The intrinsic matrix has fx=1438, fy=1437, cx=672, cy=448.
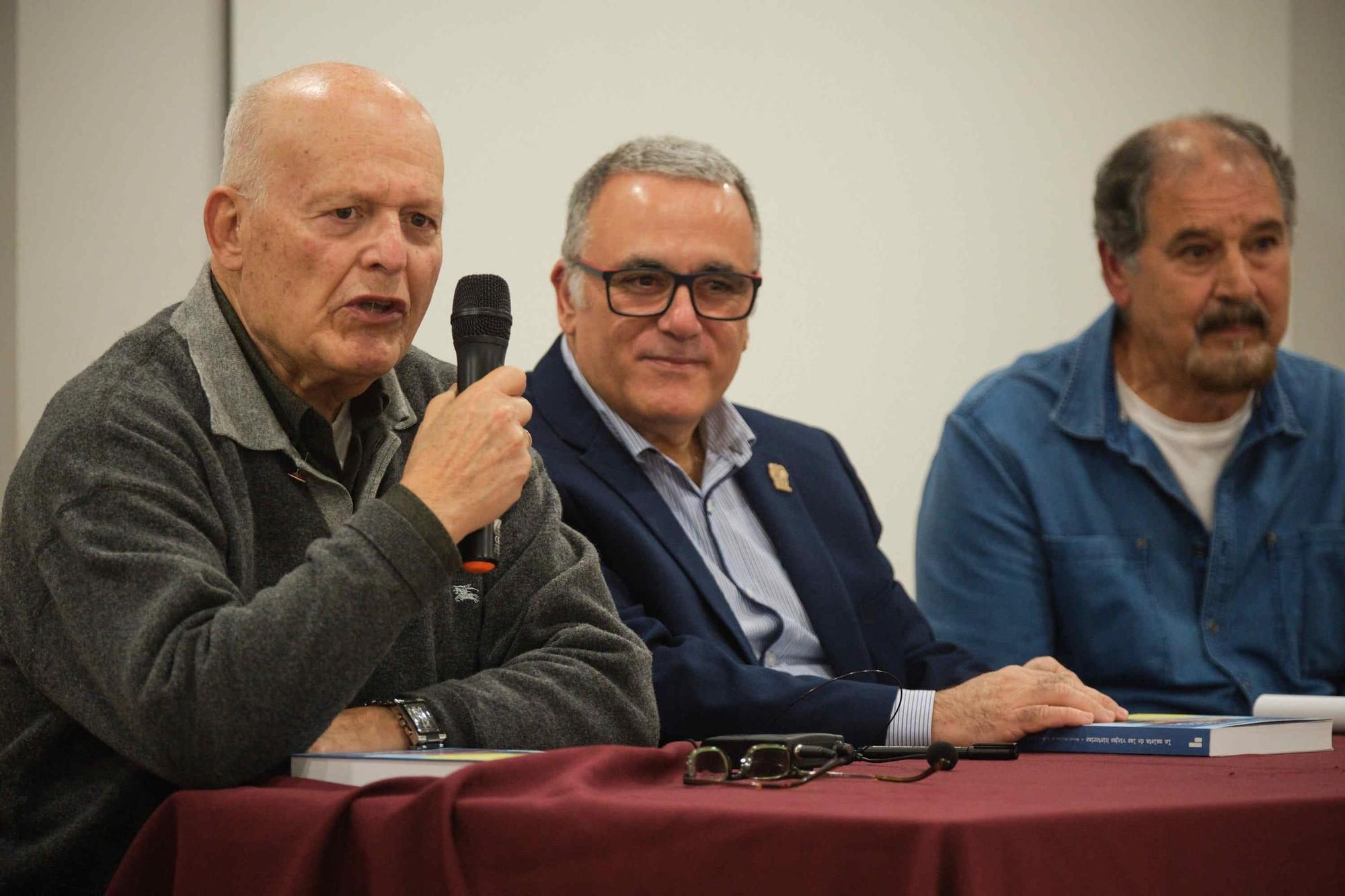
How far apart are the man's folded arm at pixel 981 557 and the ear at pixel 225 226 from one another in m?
1.71

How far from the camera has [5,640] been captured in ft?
4.81

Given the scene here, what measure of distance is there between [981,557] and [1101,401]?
0.44 meters

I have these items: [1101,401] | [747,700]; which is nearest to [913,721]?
[747,700]

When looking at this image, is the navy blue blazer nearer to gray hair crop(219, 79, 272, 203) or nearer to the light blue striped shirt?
the light blue striped shirt

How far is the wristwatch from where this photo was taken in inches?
59.2

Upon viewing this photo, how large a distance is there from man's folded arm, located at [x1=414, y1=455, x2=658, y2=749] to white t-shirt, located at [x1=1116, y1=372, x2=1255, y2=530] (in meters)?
1.57

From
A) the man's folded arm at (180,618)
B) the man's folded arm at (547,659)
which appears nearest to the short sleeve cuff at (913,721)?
the man's folded arm at (547,659)

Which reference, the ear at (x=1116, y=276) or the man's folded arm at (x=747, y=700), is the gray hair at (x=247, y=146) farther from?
the ear at (x=1116, y=276)

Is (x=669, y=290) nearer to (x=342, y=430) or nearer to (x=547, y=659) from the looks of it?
(x=342, y=430)

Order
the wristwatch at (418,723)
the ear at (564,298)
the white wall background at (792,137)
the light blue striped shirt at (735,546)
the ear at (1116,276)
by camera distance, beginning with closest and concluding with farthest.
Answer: the wristwatch at (418,723) < the light blue striped shirt at (735,546) < the ear at (564,298) < the white wall background at (792,137) < the ear at (1116,276)

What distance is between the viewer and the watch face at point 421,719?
59.4 inches

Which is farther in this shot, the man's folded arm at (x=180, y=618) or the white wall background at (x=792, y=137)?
the white wall background at (x=792, y=137)

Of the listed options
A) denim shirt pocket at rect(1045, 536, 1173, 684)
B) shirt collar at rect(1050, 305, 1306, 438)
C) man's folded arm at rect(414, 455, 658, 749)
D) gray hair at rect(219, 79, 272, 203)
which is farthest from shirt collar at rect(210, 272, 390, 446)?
shirt collar at rect(1050, 305, 1306, 438)

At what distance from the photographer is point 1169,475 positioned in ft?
9.63
